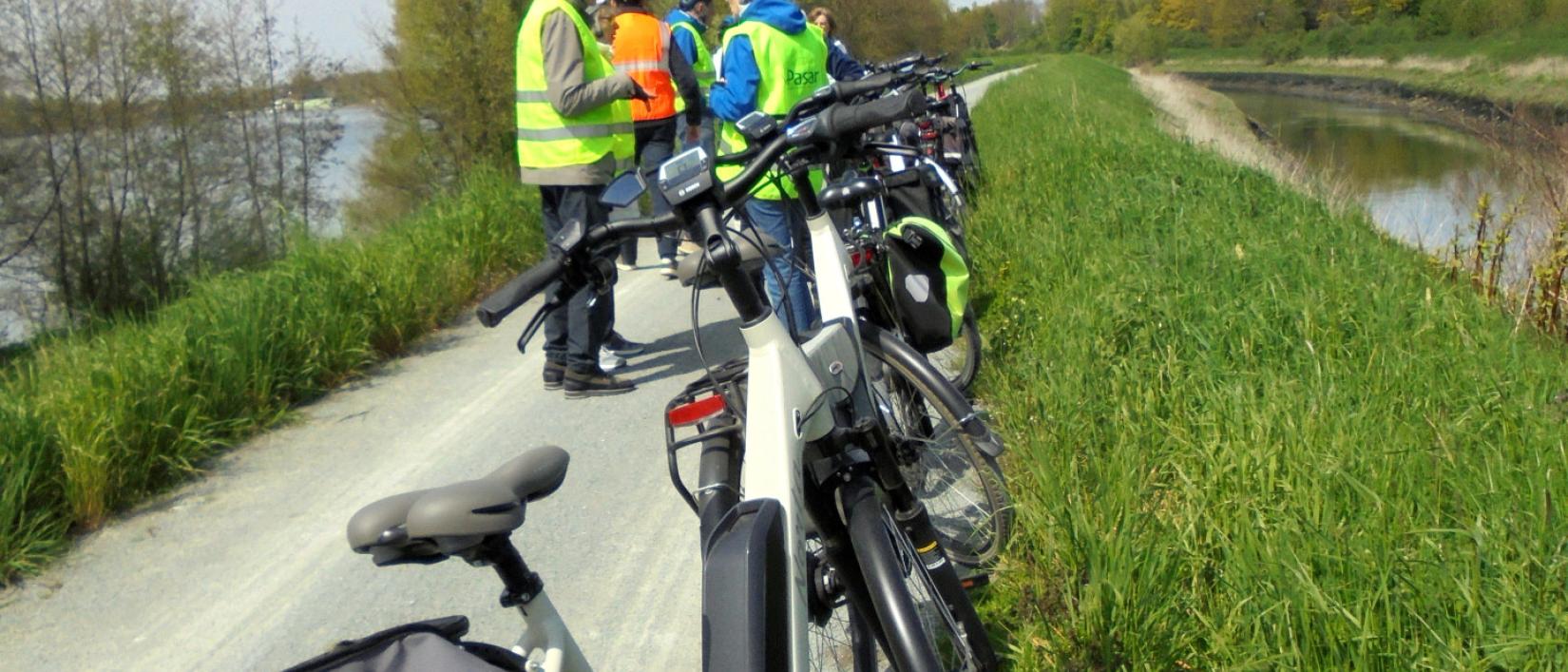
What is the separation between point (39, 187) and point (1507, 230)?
471 inches

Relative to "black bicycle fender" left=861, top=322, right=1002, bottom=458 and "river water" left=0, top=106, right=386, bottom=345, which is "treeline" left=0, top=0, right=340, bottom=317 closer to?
"river water" left=0, top=106, right=386, bottom=345

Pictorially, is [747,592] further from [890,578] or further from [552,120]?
→ [552,120]

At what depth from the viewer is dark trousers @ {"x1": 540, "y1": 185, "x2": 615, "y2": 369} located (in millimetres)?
5977

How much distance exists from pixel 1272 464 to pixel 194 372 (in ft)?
14.8

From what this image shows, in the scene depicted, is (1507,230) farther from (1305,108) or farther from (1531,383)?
(1305,108)

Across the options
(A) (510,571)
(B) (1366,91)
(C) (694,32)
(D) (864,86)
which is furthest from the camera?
(B) (1366,91)

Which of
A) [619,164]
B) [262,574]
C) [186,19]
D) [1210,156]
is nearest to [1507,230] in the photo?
[1210,156]

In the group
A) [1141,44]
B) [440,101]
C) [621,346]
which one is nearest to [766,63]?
[621,346]

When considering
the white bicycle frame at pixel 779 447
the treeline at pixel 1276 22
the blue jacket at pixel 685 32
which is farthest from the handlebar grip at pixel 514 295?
the treeline at pixel 1276 22

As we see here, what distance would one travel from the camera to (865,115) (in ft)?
9.19

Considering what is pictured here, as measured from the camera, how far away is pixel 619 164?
6141mm

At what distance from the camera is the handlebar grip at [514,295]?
2.19 m

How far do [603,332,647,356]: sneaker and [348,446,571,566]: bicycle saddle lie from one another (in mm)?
4890

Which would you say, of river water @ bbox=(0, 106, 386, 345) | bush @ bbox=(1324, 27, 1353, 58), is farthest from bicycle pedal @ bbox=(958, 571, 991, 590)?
bush @ bbox=(1324, 27, 1353, 58)
